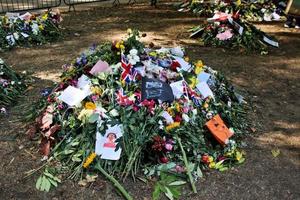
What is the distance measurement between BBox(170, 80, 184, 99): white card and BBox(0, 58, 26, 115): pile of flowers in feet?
6.94

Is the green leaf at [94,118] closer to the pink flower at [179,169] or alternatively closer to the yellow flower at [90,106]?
the yellow flower at [90,106]

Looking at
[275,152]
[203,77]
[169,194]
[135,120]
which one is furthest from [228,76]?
[169,194]

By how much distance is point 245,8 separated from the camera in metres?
8.66

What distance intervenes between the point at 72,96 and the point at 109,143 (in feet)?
2.61

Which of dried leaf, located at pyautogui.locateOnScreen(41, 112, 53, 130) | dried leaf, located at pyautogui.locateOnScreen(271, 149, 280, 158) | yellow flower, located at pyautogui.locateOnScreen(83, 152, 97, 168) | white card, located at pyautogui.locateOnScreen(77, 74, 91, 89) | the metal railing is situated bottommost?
dried leaf, located at pyautogui.locateOnScreen(271, 149, 280, 158)

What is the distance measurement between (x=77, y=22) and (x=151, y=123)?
534 centimetres

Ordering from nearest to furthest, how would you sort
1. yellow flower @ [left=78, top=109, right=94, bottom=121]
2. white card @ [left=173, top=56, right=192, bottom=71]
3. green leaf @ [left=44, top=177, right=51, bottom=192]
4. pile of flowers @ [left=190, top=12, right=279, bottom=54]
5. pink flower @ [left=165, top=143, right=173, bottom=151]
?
green leaf @ [left=44, top=177, right=51, bottom=192], pink flower @ [left=165, top=143, right=173, bottom=151], yellow flower @ [left=78, top=109, right=94, bottom=121], white card @ [left=173, top=56, right=192, bottom=71], pile of flowers @ [left=190, top=12, right=279, bottom=54]

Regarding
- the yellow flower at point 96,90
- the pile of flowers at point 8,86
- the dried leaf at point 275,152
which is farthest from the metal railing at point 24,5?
the dried leaf at point 275,152

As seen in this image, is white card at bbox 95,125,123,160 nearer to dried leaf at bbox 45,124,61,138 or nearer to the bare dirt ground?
the bare dirt ground

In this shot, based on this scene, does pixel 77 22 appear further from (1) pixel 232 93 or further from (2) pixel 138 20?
(1) pixel 232 93

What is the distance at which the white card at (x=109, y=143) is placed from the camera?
381 centimetres

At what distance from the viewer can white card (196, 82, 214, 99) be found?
180 inches

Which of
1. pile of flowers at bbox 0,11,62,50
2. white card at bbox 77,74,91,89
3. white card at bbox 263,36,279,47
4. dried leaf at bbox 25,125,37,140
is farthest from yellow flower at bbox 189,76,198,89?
pile of flowers at bbox 0,11,62,50

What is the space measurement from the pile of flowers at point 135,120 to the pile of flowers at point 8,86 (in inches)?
21.6
